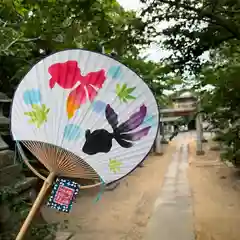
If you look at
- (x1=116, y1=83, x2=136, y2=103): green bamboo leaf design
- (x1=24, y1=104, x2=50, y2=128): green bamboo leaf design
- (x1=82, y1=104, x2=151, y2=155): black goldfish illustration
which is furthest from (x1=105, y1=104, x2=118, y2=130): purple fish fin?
(x1=24, y1=104, x2=50, y2=128): green bamboo leaf design

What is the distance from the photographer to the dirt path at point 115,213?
6094mm

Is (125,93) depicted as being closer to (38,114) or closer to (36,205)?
(38,114)

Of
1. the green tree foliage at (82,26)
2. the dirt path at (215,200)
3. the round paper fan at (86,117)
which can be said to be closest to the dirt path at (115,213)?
the dirt path at (215,200)

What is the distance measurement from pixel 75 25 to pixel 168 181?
7.51 metres

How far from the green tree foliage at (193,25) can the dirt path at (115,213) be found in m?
3.02

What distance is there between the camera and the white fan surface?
110 inches

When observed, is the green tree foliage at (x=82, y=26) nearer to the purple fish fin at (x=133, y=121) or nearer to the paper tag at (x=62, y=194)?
the purple fish fin at (x=133, y=121)

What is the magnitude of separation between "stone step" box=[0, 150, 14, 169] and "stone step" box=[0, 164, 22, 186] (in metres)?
0.04

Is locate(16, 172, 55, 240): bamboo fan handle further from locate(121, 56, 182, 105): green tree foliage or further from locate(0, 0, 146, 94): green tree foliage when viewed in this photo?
locate(0, 0, 146, 94): green tree foliage

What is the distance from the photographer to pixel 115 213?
745 cm

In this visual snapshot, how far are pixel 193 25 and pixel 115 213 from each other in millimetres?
4534

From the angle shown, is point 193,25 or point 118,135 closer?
point 118,135

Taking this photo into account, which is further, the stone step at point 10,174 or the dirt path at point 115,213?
the dirt path at point 115,213

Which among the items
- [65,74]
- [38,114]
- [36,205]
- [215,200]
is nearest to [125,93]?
[65,74]
